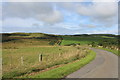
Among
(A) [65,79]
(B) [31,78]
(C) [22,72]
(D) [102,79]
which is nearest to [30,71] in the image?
(C) [22,72]

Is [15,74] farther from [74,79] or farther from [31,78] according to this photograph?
[74,79]

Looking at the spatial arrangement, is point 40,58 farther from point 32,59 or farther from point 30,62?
point 32,59

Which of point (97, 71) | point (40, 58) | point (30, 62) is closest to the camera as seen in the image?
point (97, 71)

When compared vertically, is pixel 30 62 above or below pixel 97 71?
below

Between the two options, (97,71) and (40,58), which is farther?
(40,58)

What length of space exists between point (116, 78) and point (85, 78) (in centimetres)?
231

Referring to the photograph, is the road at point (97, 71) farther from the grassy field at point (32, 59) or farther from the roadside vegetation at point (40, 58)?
the grassy field at point (32, 59)

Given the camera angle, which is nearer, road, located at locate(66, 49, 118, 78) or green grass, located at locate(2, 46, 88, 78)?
road, located at locate(66, 49, 118, 78)

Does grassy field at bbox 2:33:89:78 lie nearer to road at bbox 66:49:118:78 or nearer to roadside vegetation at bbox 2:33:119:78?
roadside vegetation at bbox 2:33:119:78

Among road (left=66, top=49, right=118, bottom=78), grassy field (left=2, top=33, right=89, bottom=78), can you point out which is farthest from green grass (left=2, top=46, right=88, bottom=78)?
road (left=66, top=49, right=118, bottom=78)

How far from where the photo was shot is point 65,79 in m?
9.77

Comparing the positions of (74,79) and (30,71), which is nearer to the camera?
(74,79)

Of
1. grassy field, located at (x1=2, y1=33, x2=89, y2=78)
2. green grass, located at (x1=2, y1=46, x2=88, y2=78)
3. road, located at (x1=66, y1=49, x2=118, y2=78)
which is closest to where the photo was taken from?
road, located at (x1=66, y1=49, x2=118, y2=78)

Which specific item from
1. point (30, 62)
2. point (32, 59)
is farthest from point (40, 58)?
point (32, 59)
